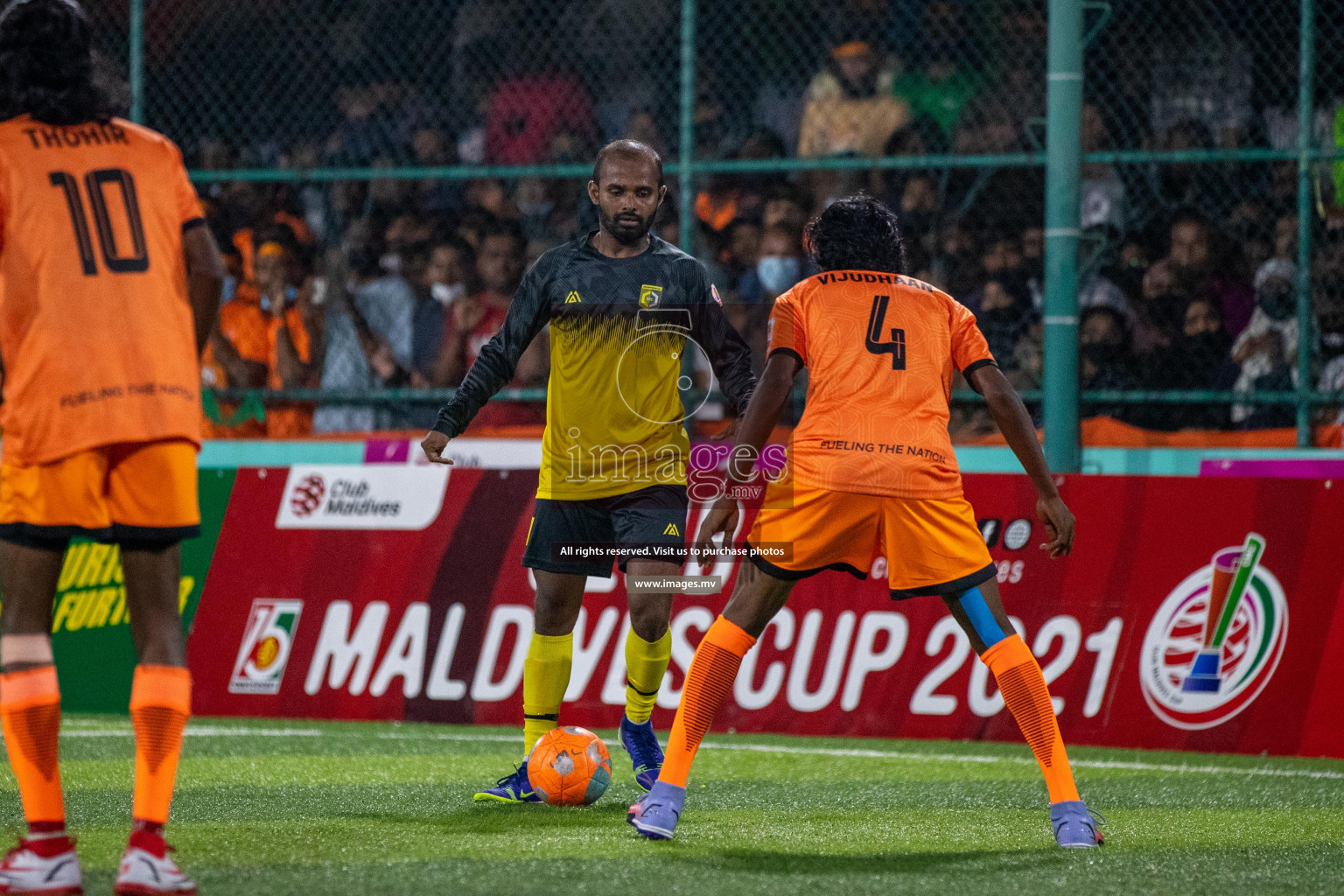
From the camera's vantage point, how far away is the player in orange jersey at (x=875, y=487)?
5.04 meters

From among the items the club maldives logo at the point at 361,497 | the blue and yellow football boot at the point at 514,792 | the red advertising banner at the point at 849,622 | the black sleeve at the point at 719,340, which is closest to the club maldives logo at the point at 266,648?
the red advertising banner at the point at 849,622

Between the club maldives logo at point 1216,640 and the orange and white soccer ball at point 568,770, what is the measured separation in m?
3.22

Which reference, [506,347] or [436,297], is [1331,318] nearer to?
[506,347]

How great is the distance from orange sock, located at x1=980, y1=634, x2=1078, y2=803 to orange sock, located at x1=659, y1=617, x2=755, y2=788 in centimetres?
75

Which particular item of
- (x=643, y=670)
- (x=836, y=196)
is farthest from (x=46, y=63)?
(x=836, y=196)

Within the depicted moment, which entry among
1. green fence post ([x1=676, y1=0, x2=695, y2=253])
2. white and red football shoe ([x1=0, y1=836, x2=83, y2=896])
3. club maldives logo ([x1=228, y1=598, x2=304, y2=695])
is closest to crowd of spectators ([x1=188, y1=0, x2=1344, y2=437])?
green fence post ([x1=676, y1=0, x2=695, y2=253])

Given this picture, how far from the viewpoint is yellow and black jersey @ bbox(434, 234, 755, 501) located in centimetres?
606

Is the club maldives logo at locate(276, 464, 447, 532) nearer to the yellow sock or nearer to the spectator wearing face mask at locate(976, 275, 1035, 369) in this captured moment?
the yellow sock

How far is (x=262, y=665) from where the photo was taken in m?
9.02

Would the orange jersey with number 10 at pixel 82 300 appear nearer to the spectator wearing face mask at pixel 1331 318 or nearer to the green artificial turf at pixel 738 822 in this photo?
the green artificial turf at pixel 738 822

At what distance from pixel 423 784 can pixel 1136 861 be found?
2754 mm

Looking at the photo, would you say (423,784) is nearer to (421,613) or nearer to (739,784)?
(739,784)

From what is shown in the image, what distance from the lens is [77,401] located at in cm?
414

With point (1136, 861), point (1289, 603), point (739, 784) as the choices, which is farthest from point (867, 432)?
point (1289, 603)
